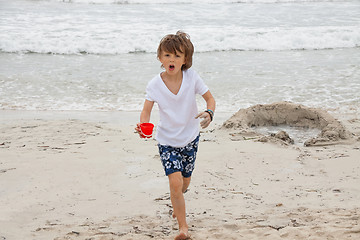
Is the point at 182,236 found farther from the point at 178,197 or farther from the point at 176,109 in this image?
the point at 176,109

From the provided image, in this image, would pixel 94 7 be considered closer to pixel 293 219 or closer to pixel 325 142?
pixel 325 142

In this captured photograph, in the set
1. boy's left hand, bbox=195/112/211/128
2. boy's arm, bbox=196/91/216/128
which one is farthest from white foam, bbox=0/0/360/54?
boy's left hand, bbox=195/112/211/128

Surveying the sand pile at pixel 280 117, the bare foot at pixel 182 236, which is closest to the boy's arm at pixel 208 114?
the bare foot at pixel 182 236

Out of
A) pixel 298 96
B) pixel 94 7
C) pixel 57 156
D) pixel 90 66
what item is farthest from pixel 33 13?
pixel 57 156

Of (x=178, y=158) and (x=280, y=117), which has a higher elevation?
(x=178, y=158)

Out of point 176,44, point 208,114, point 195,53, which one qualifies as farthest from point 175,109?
point 195,53

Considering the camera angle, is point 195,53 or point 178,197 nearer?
point 178,197

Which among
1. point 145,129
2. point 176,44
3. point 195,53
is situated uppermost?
point 176,44

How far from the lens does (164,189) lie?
4.05 m

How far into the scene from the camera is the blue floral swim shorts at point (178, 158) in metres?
3.10

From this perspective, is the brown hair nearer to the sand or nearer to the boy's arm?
the boy's arm

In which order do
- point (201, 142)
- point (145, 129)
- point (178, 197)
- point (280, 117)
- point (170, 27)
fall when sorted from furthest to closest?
point (170, 27)
point (280, 117)
point (201, 142)
point (178, 197)
point (145, 129)

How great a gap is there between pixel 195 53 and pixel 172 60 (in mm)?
9977

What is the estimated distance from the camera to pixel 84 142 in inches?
219
